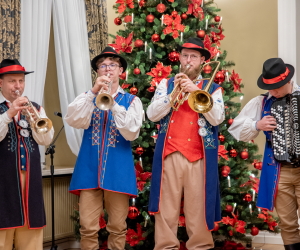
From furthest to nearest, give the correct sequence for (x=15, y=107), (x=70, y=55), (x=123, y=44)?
(x=70, y=55), (x=123, y=44), (x=15, y=107)

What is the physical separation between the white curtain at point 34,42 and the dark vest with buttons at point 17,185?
93 cm

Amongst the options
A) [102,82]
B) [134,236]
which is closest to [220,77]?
[102,82]

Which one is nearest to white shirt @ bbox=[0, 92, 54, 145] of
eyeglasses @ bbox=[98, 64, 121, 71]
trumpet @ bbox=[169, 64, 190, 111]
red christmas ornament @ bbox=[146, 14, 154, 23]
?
eyeglasses @ bbox=[98, 64, 121, 71]

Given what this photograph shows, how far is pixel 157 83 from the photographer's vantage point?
3.67 m

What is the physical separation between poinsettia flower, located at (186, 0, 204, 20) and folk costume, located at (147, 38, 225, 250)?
1403 mm

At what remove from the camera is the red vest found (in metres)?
2.82

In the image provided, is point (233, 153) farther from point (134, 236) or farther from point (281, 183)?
point (134, 236)

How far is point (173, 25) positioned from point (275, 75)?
55.5 inches

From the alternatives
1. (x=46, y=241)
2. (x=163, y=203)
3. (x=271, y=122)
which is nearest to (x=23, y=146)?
(x=163, y=203)

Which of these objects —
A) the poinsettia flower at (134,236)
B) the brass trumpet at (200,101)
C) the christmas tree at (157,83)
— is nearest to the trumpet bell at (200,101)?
the brass trumpet at (200,101)

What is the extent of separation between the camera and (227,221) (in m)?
3.64

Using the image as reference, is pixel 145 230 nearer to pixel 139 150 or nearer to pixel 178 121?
pixel 139 150

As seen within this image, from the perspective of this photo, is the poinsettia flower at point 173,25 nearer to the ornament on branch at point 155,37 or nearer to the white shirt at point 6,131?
the ornament on branch at point 155,37

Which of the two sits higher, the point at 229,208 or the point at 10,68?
the point at 10,68
